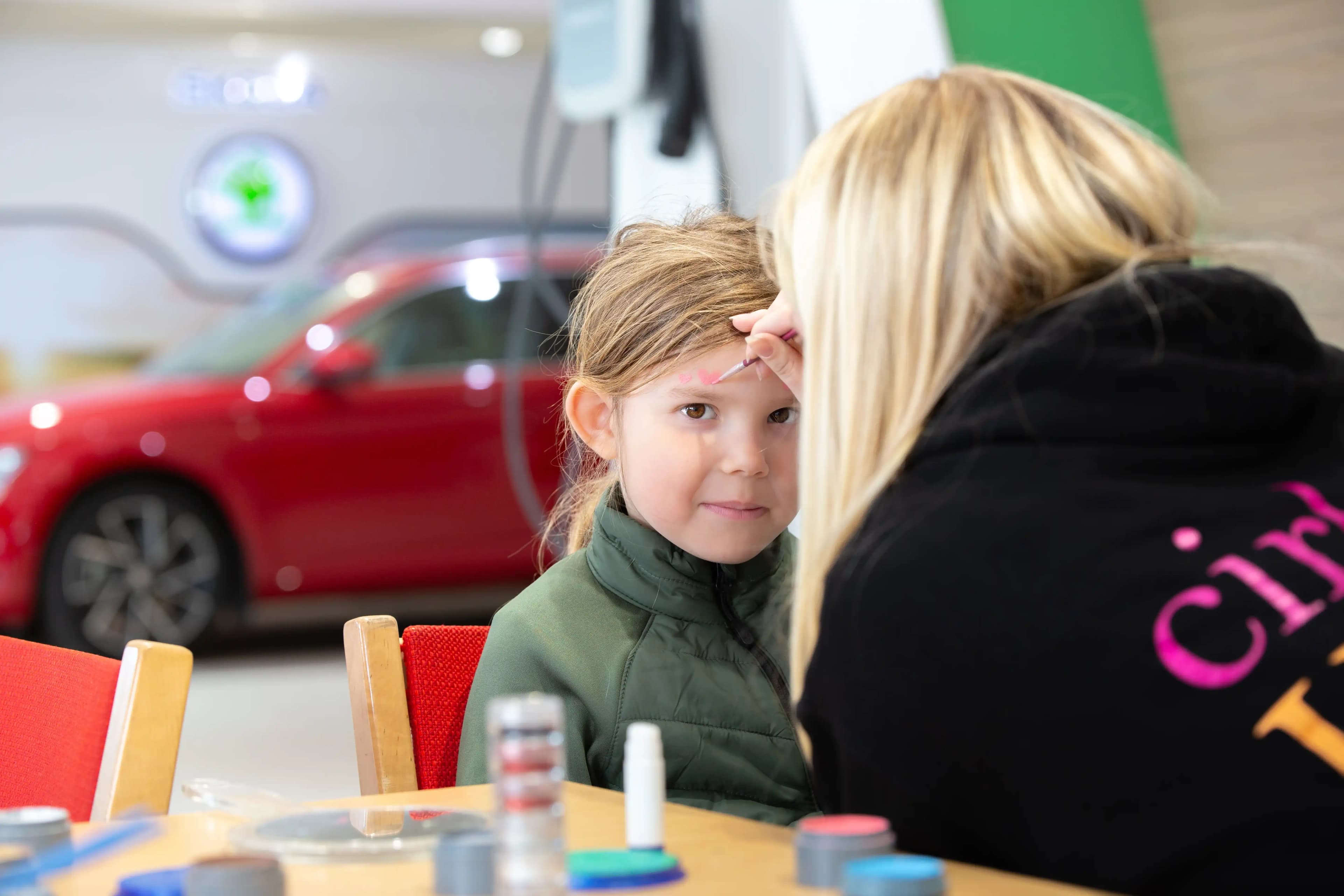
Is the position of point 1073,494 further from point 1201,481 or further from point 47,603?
point 47,603

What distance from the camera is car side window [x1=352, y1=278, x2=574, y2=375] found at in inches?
186

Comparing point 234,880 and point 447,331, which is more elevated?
point 447,331

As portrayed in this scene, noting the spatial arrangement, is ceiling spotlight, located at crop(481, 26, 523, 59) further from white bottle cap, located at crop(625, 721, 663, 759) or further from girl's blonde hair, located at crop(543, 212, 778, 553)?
white bottle cap, located at crop(625, 721, 663, 759)

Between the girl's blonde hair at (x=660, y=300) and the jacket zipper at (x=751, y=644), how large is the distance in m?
0.17

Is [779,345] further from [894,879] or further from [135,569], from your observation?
[135,569]

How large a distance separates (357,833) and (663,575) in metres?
0.56

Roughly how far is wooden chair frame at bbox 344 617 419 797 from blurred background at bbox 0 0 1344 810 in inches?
25.6

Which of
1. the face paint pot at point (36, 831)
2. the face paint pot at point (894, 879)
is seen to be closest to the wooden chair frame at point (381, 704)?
the face paint pot at point (36, 831)

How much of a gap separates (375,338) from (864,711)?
4141 mm

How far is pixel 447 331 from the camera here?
4805 mm

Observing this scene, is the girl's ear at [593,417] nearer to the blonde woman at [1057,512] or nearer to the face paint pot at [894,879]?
the blonde woman at [1057,512]

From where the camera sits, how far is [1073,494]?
28.1 inches

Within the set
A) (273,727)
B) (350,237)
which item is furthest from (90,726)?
(350,237)

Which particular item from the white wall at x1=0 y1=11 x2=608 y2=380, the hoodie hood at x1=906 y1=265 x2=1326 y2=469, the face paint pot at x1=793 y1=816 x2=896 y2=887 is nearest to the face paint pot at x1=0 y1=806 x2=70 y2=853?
the face paint pot at x1=793 y1=816 x2=896 y2=887
